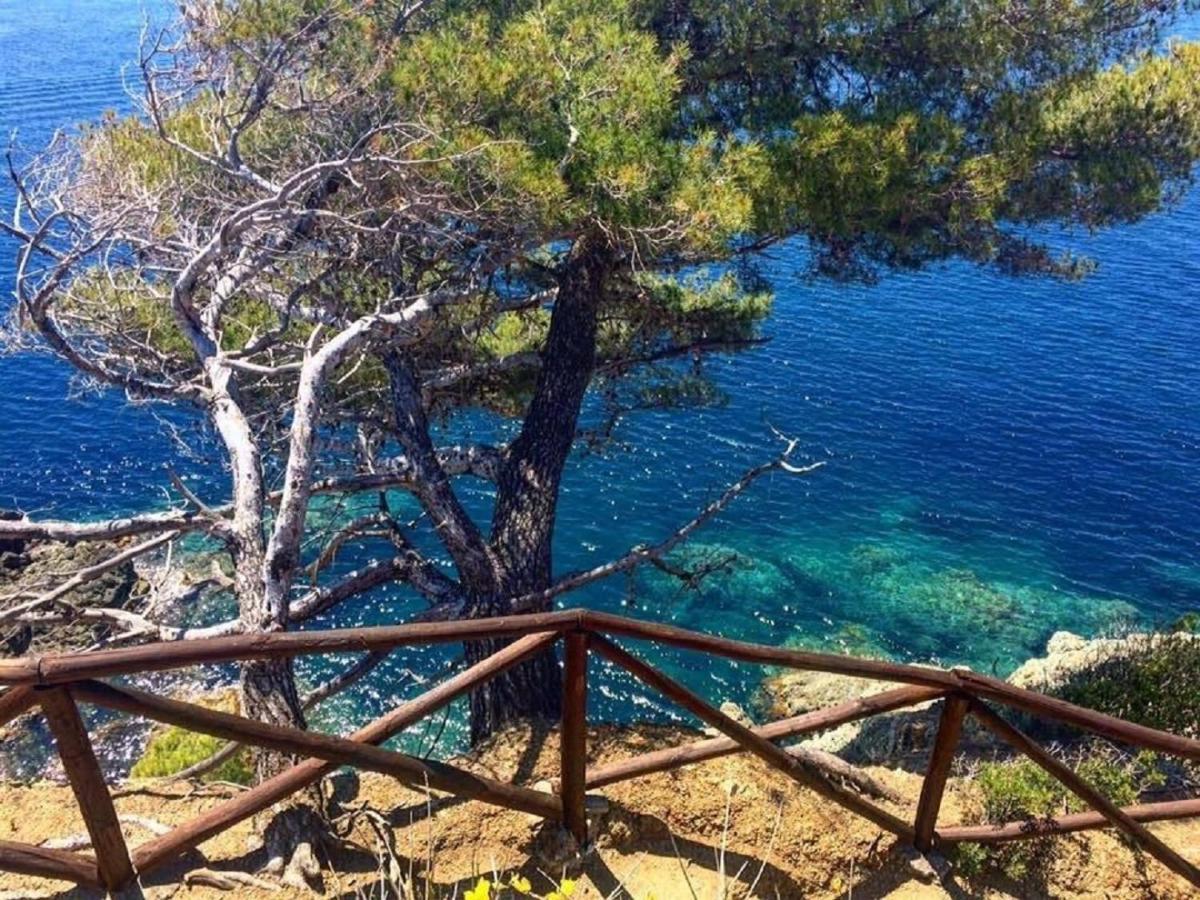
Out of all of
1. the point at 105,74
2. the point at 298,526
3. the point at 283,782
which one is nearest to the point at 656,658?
the point at 298,526

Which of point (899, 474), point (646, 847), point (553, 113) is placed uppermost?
point (553, 113)

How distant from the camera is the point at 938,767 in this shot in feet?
14.7

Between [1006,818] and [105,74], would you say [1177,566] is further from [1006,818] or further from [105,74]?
[105,74]

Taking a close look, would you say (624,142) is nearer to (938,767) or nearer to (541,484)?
(541,484)

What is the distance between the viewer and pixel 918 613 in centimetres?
1880

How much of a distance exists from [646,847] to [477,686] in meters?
1.51

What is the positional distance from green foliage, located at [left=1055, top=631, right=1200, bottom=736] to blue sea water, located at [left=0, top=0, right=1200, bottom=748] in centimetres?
724

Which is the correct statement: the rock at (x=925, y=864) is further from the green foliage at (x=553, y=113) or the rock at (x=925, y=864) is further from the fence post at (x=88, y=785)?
the green foliage at (x=553, y=113)

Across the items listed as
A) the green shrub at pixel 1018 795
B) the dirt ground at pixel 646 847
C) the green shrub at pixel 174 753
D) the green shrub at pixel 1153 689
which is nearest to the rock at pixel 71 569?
the green shrub at pixel 174 753

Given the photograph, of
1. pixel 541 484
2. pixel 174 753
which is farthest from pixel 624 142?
pixel 174 753

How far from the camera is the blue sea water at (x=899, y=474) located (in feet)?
60.8

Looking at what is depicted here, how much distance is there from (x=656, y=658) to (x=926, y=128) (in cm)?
1085

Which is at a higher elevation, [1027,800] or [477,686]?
[477,686]

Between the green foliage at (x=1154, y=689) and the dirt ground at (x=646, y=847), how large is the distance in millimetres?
3661
